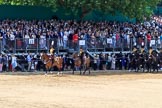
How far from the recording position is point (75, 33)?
41.1 metres

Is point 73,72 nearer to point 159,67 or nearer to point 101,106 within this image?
point 159,67

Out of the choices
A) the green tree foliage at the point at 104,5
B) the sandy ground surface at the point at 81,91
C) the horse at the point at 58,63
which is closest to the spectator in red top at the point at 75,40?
the horse at the point at 58,63

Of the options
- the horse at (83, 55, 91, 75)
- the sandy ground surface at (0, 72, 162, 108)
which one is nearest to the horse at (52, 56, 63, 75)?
the sandy ground surface at (0, 72, 162, 108)

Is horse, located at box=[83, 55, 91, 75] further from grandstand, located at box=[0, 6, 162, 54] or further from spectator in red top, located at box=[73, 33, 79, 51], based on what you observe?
grandstand, located at box=[0, 6, 162, 54]

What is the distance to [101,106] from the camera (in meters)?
21.5

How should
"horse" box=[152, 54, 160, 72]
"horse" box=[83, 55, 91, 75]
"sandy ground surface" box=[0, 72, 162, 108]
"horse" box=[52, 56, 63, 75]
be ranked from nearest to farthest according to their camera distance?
"sandy ground surface" box=[0, 72, 162, 108]
"horse" box=[52, 56, 63, 75]
"horse" box=[83, 55, 91, 75]
"horse" box=[152, 54, 160, 72]

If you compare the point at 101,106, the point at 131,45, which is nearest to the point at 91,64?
the point at 131,45

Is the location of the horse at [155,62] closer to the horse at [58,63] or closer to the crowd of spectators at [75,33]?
the crowd of spectators at [75,33]

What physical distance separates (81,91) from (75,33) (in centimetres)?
1436

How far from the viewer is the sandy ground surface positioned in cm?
2220

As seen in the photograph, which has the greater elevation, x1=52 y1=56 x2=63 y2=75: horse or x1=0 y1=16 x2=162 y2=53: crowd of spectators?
x1=0 y1=16 x2=162 y2=53: crowd of spectators

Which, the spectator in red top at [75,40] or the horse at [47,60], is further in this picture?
the spectator in red top at [75,40]

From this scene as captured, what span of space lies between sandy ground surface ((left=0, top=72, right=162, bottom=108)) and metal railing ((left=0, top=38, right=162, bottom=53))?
225cm

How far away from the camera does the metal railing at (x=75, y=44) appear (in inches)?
1517
